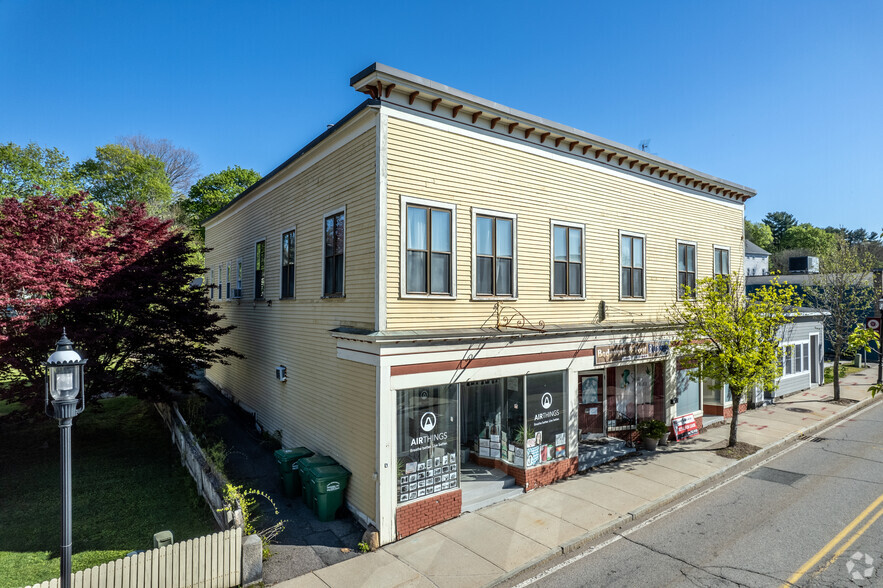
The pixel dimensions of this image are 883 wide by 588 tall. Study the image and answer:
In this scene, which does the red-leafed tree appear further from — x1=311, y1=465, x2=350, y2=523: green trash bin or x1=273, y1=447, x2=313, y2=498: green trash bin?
x1=311, y1=465, x2=350, y2=523: green trash bin

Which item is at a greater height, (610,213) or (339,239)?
(610,213)

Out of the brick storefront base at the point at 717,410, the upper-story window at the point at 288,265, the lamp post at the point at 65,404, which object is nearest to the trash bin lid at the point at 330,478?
the lamp post at the point at 65,404

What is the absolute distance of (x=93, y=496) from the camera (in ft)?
38.8

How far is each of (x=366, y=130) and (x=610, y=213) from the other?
8.18 metres

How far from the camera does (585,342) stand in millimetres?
13406

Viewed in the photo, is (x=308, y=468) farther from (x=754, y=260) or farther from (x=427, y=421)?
(x=754, y=260)

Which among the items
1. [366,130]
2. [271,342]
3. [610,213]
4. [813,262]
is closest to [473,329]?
[366,130]

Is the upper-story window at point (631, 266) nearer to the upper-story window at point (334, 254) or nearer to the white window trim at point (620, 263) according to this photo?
the white window trim at point (620, 263)

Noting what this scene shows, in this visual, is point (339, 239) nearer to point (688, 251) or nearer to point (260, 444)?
point (260, 444)

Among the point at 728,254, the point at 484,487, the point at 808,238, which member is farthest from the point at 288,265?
the point at 808,238

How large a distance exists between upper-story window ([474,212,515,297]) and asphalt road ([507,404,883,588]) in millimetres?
5944

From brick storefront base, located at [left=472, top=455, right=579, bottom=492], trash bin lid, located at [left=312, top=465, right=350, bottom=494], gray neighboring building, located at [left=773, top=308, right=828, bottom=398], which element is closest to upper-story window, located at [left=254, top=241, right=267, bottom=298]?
trash bin lid, located at [left=312, top=465, right=350, bottom=494]

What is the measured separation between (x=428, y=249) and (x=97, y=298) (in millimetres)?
10633

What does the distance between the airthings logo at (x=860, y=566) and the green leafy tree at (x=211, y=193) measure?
Answer: 49.0 metres
